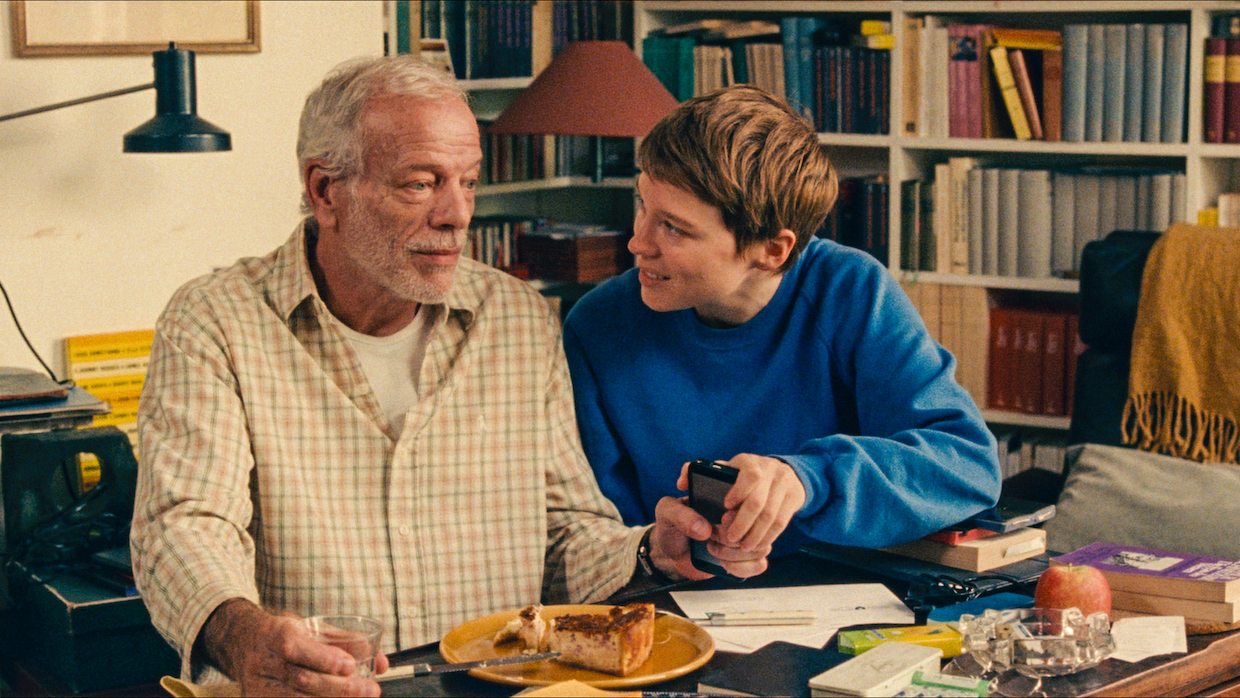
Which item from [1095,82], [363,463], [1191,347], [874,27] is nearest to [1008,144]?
[1095,82]

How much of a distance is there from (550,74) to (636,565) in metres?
2.05

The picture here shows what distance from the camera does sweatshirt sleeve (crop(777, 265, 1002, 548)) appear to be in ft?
4.81

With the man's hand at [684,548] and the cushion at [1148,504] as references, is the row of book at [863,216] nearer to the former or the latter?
the cushion at [1148,504]

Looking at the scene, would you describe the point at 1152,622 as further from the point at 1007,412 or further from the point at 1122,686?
the point at 1007,412

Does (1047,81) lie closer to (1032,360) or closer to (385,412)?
(1032,360)

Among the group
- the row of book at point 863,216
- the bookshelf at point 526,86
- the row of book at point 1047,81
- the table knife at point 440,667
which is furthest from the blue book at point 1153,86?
the table knife at point 440,667

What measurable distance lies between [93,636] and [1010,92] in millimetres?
2588

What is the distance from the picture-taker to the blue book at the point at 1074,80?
3.42m

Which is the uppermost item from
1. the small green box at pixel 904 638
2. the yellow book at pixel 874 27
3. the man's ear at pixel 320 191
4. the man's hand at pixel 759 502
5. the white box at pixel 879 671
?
the yellow book at pixel 874 27

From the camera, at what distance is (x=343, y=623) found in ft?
3.87

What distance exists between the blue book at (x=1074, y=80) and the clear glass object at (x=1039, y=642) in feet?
7.97

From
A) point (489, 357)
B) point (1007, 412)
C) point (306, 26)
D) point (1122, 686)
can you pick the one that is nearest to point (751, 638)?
point (1122, 686)

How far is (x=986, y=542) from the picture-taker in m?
1.53

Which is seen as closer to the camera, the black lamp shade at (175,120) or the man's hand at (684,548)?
the man's hand at (684,548)
